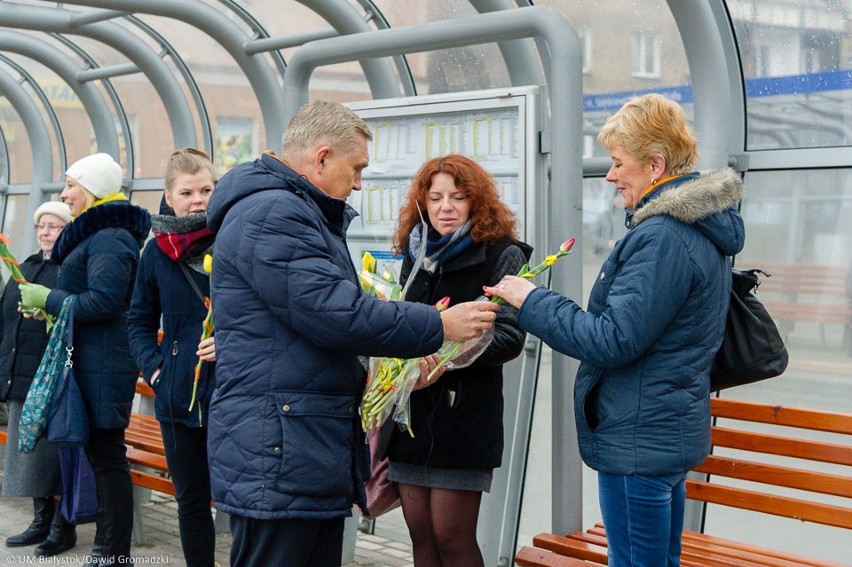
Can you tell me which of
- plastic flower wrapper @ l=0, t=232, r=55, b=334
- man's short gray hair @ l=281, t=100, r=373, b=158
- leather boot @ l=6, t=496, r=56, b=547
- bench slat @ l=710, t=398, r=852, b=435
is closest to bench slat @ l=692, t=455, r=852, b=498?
bench slat @ l=710, t=398, r=852, b=435

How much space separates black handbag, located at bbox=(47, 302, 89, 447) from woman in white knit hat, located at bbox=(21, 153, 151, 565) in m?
0.04

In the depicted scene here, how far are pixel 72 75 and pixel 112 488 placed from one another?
5744 mm

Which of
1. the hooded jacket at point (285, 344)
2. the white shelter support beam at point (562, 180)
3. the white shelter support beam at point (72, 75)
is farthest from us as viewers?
the white shelter support beam at point (72, 75)

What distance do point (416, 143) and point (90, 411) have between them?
1998mm

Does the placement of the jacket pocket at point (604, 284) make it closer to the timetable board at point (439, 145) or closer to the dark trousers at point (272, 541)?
the dark trousers at point (272, 541)

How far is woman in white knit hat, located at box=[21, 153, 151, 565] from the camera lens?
16.7 feet

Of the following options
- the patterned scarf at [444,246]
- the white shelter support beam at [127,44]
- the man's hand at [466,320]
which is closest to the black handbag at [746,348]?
the man's hand at [466,320]

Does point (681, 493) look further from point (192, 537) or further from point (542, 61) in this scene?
point (542, 61)

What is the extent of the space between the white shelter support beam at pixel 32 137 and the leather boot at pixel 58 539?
20.0ft

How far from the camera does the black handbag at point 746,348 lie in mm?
3312

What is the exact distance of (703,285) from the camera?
313 cm

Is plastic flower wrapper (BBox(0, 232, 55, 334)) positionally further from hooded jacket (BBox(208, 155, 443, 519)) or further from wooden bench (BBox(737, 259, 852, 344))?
wooden bench (BBox(737, 259, 852, 344))

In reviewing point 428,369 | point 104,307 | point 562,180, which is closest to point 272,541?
point 428,369

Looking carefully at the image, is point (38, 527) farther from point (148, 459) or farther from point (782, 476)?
point (782, 476)
